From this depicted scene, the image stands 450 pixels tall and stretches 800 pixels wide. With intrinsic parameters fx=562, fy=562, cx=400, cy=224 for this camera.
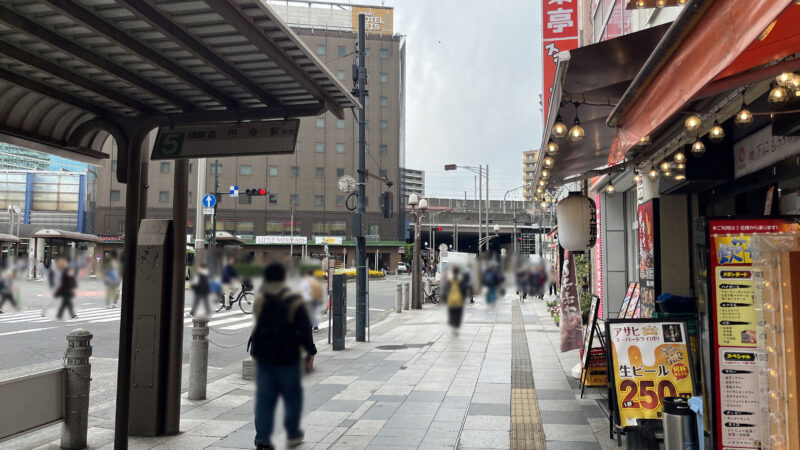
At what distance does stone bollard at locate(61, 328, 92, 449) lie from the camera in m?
6.26

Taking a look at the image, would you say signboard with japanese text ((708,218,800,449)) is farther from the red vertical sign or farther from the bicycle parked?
the red vertical sign

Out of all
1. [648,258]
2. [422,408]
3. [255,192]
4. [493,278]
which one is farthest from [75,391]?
[648,258]

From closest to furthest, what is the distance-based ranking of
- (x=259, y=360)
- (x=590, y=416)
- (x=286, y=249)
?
1. (x=259, y=360)
2. (x=286, y=249)
3. (x=590, y=416)

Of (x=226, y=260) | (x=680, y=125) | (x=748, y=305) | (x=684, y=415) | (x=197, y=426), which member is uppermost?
(x=680, y=125)

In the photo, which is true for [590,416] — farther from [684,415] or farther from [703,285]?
[703,285]

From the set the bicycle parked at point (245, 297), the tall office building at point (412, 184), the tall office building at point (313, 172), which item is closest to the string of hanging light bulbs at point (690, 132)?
the tall office building at point (412, 184)

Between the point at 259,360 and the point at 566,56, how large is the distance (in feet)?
12.8

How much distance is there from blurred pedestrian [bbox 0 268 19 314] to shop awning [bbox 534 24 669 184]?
404 cm

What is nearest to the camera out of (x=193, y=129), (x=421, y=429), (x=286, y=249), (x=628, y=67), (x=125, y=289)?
(x=286, y=249)

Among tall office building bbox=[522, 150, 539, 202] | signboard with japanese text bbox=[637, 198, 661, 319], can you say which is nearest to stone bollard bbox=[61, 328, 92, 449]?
tall office building bbox=[522, 150, 539, 202]

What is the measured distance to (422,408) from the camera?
795 cm

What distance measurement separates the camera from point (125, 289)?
15.9ft

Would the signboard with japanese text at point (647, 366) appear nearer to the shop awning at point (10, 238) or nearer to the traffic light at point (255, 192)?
the traffic light at point (255, 192)

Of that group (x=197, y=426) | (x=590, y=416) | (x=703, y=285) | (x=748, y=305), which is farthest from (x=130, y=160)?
(x=590, y=416)
